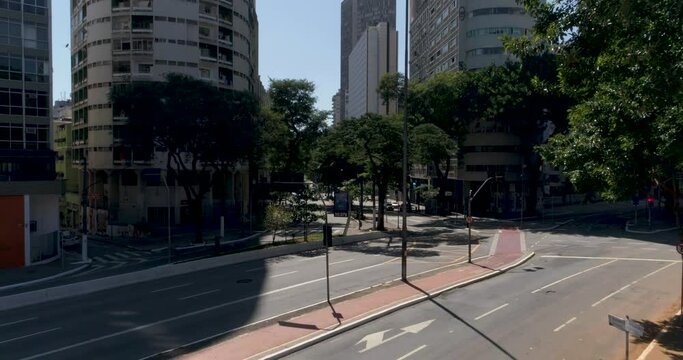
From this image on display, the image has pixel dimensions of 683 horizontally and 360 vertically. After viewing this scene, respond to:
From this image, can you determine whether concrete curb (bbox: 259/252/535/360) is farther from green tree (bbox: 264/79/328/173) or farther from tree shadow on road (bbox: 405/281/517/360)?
green tree (bbox: 264/79/328/173)

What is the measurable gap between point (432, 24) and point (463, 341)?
90.1m

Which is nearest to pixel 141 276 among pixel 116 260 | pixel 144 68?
pixel 116 260

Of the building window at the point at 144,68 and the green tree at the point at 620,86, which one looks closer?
the green tree at the point at 620,86

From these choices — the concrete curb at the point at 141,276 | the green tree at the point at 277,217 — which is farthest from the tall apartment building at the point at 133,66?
the concrete curb at the point at 141,276

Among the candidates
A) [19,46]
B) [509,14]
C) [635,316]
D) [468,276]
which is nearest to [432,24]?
[509,14]

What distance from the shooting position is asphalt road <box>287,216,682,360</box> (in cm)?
1666

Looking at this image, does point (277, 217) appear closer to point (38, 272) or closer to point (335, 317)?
point (38, 272)

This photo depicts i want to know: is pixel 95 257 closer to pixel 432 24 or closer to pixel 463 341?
pixel 463 341

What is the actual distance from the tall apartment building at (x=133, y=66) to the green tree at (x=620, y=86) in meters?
55.2

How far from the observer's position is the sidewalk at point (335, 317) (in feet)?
55.2

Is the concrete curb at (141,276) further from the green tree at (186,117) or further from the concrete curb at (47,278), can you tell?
the green tree at (186,117)

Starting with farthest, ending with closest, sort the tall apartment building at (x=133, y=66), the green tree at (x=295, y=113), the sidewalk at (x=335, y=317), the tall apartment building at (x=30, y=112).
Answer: the green tree at (x=295, y=113) < the tall apartment building at (x=133, y=66) < the tall apartment building at (x=30, y=112) < the sidewalk at (x=335, y=317)

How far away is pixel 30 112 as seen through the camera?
147 feet

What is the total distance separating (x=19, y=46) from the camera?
4366 centimetres
